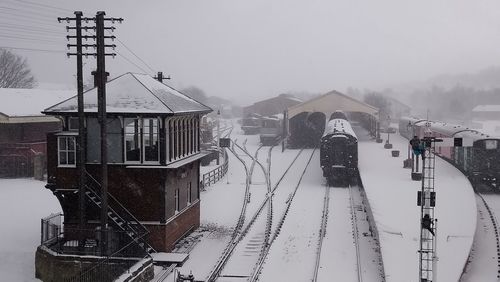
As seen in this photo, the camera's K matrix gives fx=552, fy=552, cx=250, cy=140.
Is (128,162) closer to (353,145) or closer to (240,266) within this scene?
(240,266)

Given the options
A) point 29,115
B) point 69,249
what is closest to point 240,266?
point 69,249

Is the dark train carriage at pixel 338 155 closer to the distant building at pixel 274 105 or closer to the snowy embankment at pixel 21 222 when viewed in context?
the snowy embankment at pixel 21 222

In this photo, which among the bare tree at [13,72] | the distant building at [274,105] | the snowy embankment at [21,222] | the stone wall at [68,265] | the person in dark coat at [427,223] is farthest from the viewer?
the distant building at [274,105]

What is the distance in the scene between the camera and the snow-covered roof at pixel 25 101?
38281 millimetres

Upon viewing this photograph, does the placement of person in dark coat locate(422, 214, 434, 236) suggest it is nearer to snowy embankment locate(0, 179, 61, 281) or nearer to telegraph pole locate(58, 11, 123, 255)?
telegraph pole locate(58, 11, 123, 255)

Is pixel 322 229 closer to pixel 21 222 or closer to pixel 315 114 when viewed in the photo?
pixel 21 222

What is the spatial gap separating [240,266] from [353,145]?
758 inches

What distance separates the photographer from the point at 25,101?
41.5 metres

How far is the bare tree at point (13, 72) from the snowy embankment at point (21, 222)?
180ft

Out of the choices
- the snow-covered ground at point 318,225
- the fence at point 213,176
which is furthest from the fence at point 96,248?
the fence at point 213,176

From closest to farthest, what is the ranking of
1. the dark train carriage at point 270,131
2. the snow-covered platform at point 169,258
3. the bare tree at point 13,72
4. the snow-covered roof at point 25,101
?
the snow-covered platform at point 169,258 < the snow-covered roof at point 25,101 < the dark train carriage at point 270,131 < the bare tree at point 13,72

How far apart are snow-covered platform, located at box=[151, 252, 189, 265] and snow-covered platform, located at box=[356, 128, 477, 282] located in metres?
6.80

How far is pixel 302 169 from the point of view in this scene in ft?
148

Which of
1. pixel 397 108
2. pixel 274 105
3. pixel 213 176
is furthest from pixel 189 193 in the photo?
pixel 397 108
